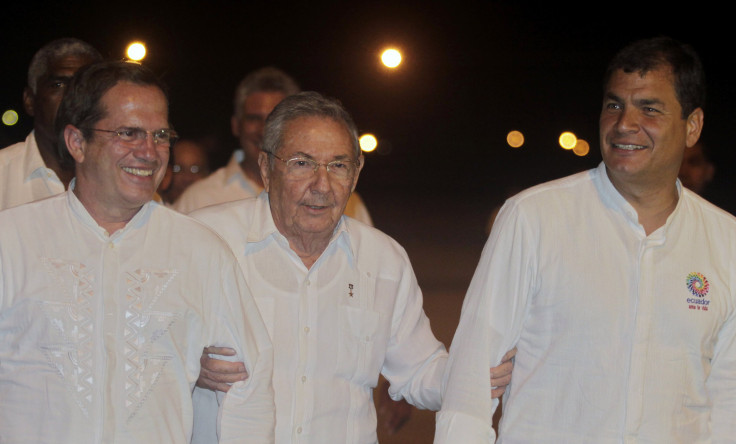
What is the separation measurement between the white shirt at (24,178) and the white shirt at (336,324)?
864 mm

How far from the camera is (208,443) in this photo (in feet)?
8.98

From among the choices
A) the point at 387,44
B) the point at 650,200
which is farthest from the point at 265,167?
the point at 387,44

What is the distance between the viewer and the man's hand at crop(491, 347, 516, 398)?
2.61 metres

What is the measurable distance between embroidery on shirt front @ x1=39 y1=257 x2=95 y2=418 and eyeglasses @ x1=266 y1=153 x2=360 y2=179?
829 millimetres

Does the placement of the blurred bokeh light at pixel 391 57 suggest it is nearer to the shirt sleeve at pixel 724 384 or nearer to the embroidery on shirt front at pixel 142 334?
the shirt sleeve at pixel 724 384

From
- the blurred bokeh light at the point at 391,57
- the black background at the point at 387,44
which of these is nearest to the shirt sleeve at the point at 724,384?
the black background at the point at 387,44

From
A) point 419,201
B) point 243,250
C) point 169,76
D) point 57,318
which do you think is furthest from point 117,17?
point 419,201

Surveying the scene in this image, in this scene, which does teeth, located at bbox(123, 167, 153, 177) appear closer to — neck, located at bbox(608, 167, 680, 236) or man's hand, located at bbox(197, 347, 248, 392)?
man's hand, located at bbox(197, 347, 248, 392)

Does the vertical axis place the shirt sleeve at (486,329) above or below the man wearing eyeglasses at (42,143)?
below

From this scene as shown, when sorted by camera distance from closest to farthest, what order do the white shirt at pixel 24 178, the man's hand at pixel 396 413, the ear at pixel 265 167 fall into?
the ear at pixel 265 167
the white shirt at pixel 24 178
the man's hand at pixel 396 413

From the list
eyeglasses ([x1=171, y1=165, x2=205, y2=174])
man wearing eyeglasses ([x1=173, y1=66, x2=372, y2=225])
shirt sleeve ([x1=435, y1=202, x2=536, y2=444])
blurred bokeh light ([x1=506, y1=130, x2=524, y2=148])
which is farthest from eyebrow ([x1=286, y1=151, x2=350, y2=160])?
blurred bokeh light ([x1=506, y1=130, x2=524, y2=148])

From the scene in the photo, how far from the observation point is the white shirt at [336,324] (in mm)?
2738

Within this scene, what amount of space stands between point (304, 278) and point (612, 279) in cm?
96

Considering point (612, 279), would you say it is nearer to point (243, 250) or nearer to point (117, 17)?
point (243, 250)
